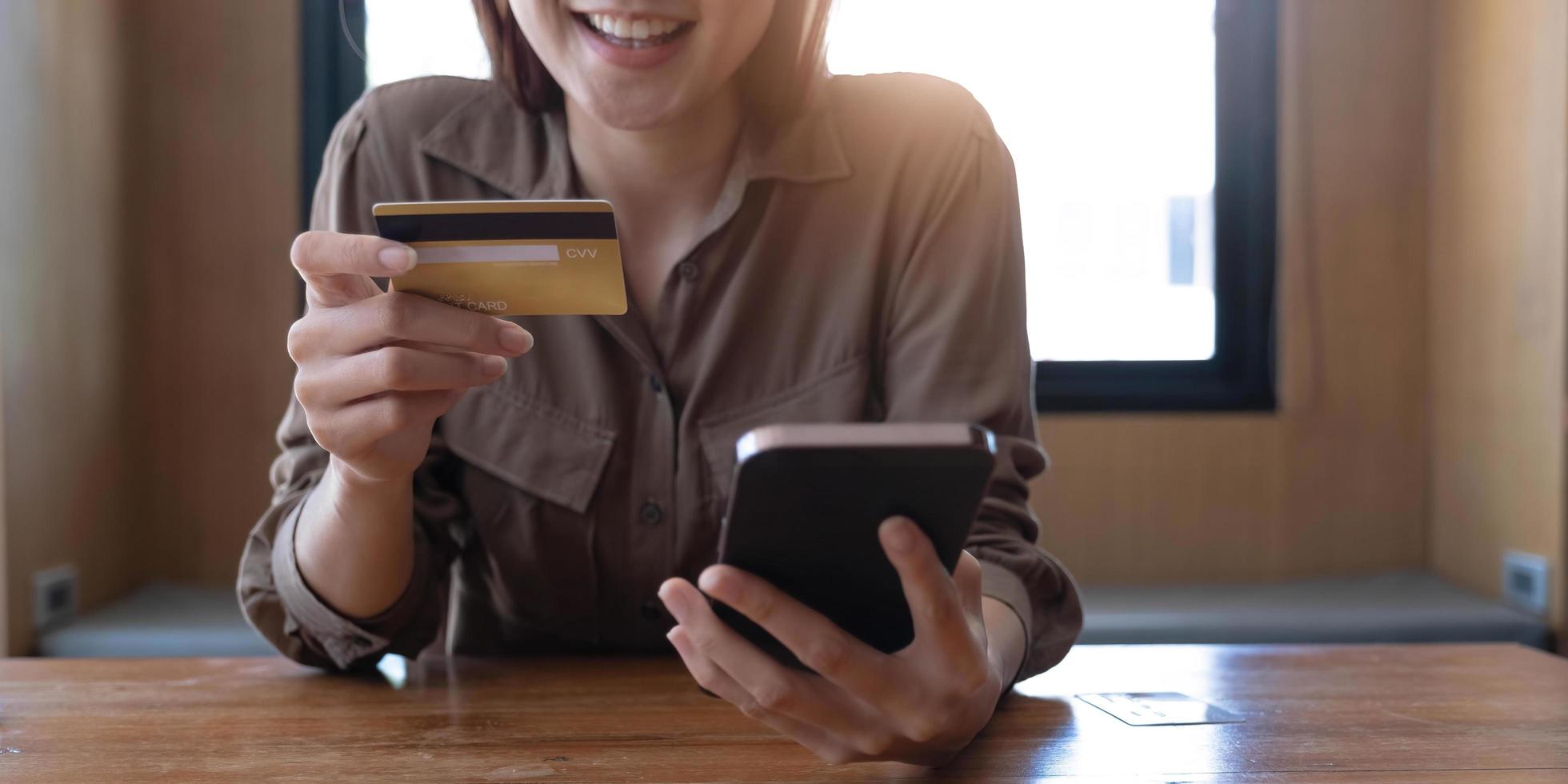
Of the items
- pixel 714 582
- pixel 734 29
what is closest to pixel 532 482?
pixel 734 29

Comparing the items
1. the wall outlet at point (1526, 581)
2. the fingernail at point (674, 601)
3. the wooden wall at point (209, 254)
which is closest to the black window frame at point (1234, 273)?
the wall outlet at point (1526, 581)

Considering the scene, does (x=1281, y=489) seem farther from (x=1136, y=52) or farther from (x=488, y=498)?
(x=488, y=498)

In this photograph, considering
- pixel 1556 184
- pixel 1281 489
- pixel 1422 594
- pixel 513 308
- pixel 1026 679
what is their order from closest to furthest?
pixel 513 308, pixel 1026 679, pixel 1556 184, pixel 1422 594, pixel 1281 489

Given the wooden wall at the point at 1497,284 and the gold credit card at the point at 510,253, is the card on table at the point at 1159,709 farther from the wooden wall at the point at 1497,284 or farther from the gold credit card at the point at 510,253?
the wooden wall at the point at 1497,284

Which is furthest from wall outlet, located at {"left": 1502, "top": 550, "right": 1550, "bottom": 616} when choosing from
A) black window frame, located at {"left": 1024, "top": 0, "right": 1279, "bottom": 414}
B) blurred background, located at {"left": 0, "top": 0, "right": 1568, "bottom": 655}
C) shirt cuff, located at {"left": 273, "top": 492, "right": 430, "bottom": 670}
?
shirt cuff, located at {"left": 273, "top": 492, "right": 430, "bottom": 670}

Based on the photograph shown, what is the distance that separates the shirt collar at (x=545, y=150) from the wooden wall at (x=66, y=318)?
4.70ft

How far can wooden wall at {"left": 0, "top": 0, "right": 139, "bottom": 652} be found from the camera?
7.18 feet

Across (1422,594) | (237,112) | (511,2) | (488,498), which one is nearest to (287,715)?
(488,498)

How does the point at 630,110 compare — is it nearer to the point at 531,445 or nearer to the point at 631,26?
the point at 631,26

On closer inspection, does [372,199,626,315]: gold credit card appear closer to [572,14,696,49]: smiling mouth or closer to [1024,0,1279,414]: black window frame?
[572,14,696,49]: smiling mouth

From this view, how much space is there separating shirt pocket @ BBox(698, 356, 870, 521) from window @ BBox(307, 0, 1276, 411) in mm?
1742

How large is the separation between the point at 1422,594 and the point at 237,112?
2.70 meters

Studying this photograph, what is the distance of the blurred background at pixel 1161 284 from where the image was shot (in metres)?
2.38

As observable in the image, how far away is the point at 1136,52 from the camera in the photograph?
2.82m
